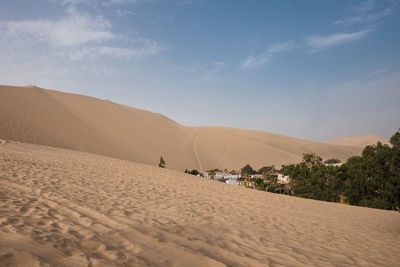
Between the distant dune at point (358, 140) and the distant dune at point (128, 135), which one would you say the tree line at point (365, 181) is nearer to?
the distant dune at point (128, 135)

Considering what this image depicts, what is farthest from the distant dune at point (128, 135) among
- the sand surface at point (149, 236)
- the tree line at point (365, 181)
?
the sand surface at point (149, 236)

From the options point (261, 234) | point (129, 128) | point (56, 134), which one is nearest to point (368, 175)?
point (261, 234)

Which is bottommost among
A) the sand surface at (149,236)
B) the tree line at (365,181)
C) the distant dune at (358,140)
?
the sand surface at (149,236)

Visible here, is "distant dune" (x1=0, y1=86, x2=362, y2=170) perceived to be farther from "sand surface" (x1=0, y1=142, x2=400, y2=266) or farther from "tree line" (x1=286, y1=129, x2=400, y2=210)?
"sand surface" (x1=0, y1=142, x2=400, y2=266)

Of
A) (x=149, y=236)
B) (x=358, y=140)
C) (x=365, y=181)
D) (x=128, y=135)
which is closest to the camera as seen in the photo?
(x=149, y=236)


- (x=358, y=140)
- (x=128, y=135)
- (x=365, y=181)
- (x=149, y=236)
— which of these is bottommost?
(x=149, y=236)

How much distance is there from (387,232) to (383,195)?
1161 cm

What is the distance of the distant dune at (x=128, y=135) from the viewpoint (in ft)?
134

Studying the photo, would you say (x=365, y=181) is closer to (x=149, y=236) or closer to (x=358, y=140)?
(x=149, y=236)

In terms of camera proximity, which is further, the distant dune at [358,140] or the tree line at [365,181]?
the distant dune at [358,140]

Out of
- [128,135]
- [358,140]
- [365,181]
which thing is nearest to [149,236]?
[365,181]

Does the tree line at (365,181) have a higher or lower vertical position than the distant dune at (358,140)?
lower

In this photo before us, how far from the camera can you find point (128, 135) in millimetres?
55469

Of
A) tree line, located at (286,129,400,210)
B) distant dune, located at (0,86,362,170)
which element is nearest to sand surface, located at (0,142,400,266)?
tree line, located at (286,129,400,210)
